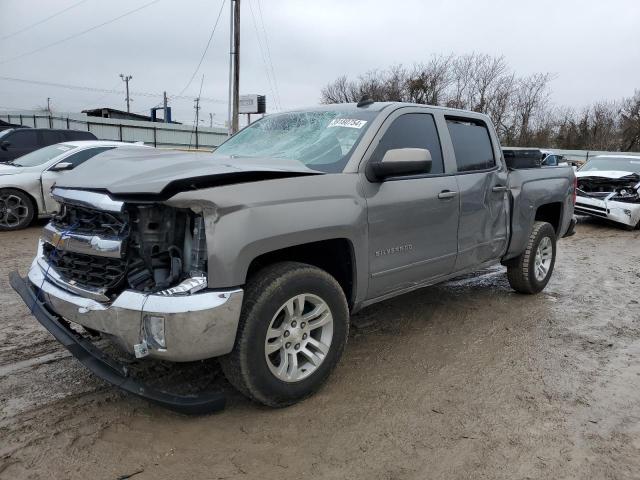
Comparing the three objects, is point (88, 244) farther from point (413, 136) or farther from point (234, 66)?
point (234, 66)

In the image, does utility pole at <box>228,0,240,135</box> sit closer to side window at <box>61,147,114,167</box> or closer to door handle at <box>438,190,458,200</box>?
side window at <box>61,147,114,167</box>

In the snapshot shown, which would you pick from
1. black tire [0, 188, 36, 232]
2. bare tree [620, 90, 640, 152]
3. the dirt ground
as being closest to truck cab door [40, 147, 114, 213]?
black tire [0, 188, 36, 232]

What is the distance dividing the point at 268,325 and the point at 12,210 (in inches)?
296

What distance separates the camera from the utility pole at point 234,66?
19938 millimetres

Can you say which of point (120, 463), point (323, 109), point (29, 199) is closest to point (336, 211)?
point (323, 109)

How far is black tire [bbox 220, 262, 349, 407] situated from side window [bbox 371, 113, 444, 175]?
1.07 metres

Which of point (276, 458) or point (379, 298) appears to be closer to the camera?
point (276, 458)

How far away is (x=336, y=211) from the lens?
3.14m

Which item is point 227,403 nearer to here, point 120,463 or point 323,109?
point 120,463

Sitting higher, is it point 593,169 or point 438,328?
point 593,169

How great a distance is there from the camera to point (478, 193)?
436 cm

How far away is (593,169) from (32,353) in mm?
13165

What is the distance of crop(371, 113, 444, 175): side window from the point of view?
3.73 metres

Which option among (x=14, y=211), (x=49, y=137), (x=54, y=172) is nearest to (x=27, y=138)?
(x=49, y=137)
